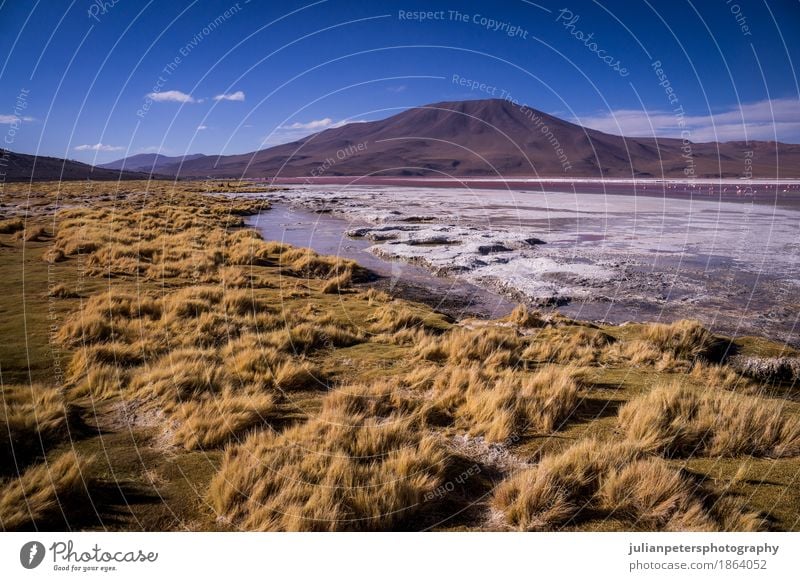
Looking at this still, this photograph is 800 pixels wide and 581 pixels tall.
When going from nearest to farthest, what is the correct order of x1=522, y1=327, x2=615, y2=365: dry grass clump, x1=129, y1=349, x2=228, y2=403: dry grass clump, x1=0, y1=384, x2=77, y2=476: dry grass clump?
x1=0, y1=384, x2=77, y2=476: dry grass clump
x1=129, y1=349, x2=228, y2=403: dry grass clump
x1=522, y1=327, x2=615, y2=365: dry grass clump

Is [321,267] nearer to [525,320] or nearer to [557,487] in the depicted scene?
[525,320]

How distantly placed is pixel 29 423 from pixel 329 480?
3.17 metres

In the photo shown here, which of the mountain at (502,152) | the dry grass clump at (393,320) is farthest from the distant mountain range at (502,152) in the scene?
the dry grass clump at (393,320)

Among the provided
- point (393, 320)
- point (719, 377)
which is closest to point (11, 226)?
point (393, 320)

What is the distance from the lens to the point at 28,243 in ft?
53.4

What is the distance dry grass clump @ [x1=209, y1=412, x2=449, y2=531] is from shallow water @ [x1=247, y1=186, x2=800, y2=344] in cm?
778

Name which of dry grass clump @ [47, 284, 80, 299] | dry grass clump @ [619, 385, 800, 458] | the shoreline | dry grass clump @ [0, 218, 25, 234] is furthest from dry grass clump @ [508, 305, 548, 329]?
dry grass clump @ [0, 218, 25, 234]

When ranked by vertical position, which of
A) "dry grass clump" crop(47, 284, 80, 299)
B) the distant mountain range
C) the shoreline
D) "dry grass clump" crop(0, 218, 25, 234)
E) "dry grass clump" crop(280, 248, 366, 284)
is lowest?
"dry grass clump" crop(47, 284, 80, 299)

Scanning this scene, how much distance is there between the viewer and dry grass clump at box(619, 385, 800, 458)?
4.20 meters

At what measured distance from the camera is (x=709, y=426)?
176 inches

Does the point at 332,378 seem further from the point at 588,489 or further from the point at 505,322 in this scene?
the point at 505,322
